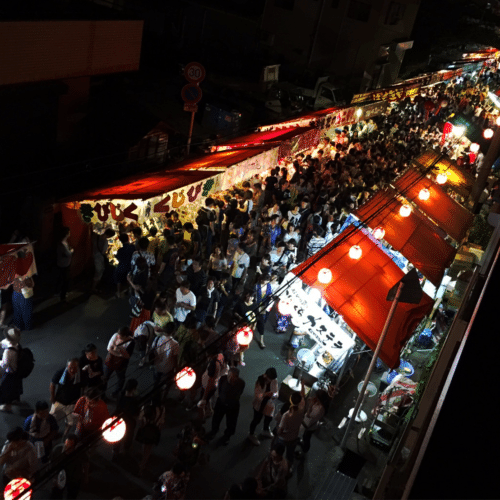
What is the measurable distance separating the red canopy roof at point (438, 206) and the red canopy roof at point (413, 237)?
851 mm

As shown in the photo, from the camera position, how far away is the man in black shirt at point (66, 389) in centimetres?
798

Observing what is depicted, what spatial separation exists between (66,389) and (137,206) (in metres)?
4.69

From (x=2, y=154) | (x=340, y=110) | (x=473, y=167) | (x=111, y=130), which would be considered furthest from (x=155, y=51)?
(x=473, y=167)

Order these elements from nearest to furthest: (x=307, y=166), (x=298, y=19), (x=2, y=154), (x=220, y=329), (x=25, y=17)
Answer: (x=220, y=329), (x=25, y=17), (x=2, y=154), (x=307, y=166), (x=298, y=19)

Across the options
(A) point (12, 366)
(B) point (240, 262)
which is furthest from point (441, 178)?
(A) point (12, 366)

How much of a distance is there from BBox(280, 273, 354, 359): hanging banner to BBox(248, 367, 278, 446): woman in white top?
63.6 inches

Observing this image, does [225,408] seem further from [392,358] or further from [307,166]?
[307,166]

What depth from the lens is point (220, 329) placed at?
1209 centimetres

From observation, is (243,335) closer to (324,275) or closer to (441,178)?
(324,275)

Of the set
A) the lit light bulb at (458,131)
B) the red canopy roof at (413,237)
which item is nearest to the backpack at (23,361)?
the red canopy roof at (413,237)

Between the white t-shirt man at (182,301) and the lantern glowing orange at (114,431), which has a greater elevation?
the lantern glowing orange at (114,431)

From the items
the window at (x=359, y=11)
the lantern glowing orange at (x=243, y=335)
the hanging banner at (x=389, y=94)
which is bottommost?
the lantern glowing orange at (x=243, y=335)

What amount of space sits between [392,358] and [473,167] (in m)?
18.8

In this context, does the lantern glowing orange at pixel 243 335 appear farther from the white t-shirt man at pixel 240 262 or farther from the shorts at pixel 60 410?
the shorts at pixel 60 410
